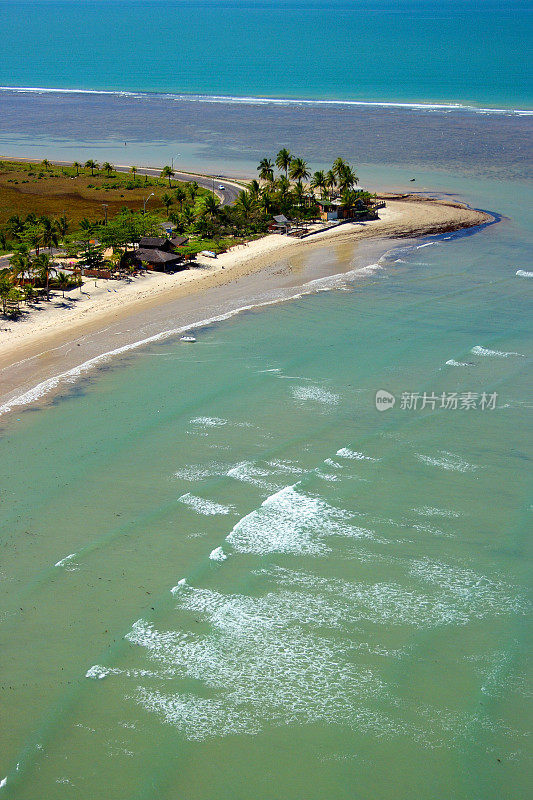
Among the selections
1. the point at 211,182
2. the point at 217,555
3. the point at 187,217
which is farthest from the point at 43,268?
the point at 211,182

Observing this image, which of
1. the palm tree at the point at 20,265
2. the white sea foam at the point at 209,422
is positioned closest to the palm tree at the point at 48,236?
the palm tree at the point at 20,265

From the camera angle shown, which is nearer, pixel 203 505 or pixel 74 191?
pixel 203 505

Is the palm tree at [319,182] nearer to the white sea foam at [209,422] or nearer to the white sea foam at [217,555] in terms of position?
the white sea foam at [209,422]

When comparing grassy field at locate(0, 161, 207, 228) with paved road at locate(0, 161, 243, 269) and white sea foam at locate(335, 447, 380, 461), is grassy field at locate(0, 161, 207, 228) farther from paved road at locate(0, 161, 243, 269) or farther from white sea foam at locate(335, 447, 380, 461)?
white sea foam at locate(335, 447, 380, 461)

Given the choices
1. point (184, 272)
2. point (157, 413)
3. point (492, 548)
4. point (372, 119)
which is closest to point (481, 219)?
point (184, 272)

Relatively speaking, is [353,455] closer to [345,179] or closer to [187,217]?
[187,217]

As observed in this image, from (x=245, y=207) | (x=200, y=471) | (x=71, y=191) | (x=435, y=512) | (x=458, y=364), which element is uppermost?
(x=71, y=191)

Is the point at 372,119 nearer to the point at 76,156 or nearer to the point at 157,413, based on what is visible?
the point at 76,156

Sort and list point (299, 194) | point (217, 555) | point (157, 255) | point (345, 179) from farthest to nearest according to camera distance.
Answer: point (345, 179)
point (299, 194)
point (157, 255)
point (217, 555)
